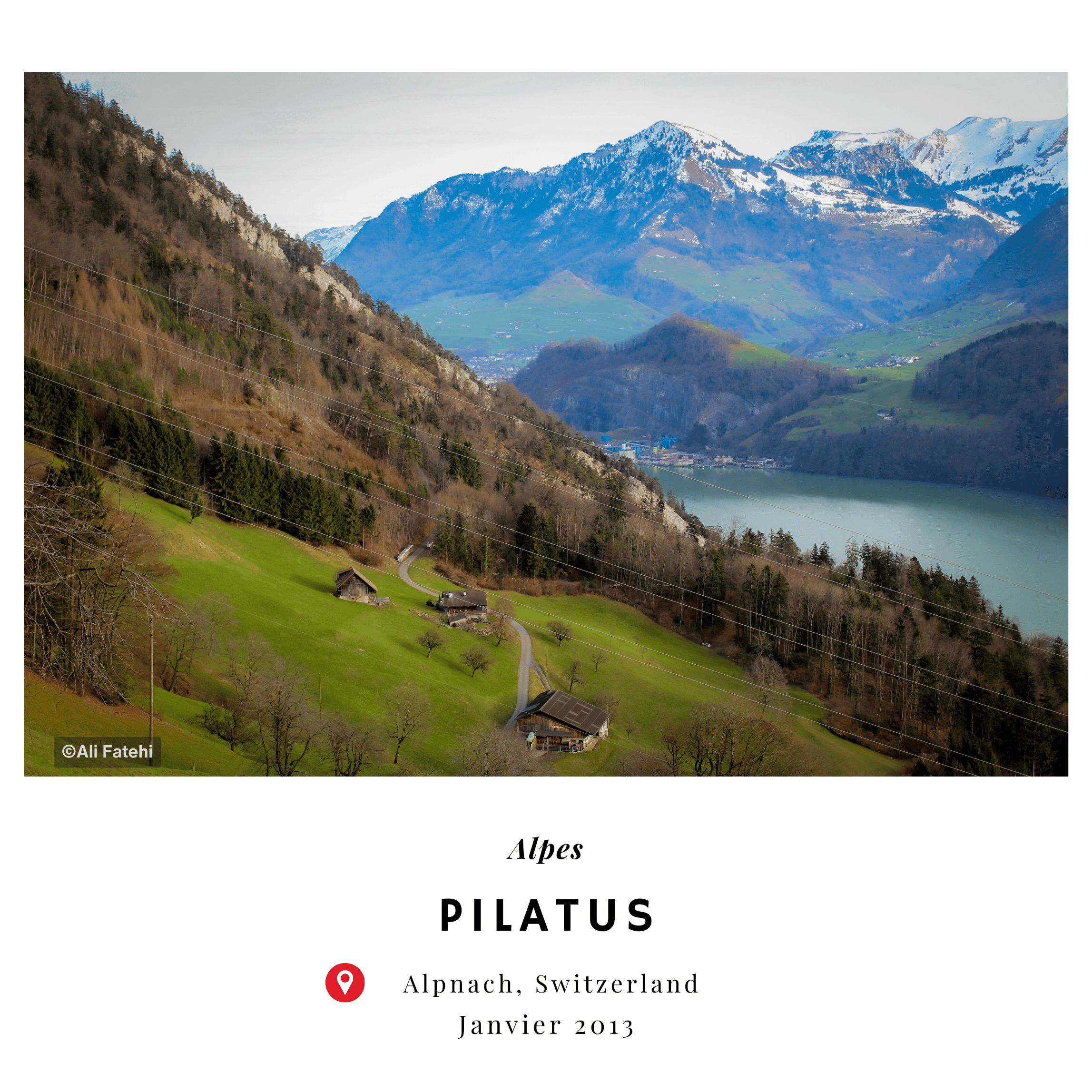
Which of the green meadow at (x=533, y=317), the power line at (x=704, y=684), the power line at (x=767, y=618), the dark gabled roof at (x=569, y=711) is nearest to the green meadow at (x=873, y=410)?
the green meadow at (x=533, y=317)

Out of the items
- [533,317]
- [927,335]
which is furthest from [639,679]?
[927,335]

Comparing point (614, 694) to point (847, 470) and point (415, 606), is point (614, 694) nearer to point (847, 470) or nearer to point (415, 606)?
point (415, 606)

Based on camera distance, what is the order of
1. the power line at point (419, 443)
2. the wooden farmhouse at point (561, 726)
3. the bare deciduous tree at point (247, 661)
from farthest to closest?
the power line at point (419, 443) < the wooden farmhouse at point (561, 726) < the bare deciduous tree at point (247, 661)

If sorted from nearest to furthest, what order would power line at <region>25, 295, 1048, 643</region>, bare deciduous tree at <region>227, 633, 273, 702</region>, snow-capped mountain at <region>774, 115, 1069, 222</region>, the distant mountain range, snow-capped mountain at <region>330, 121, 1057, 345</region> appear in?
bare deciduous tree at <region>227, 633, 273, 702</region>
power line at <region>25, 295, 1048, 643</region>
snow-capped mountain at <region>774, 115, 1069, 222</region>
the distant mountain range
snow-capped mountain at <region>330, 121, 1057, 345</region>

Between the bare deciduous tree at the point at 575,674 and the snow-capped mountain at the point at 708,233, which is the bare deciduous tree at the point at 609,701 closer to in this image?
the bare deciduous tree at the point at 575,674

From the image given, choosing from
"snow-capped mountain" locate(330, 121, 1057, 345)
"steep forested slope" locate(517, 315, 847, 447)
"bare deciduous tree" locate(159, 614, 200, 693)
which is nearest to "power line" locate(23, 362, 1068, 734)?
"bare deciduous tree" locate(159, 614, 200, 693)

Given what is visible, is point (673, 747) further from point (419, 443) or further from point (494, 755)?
point (419, 443)

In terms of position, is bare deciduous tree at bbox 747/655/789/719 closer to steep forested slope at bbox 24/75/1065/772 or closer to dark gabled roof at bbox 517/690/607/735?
steep forested slope at bbox 24/75/1065/772
